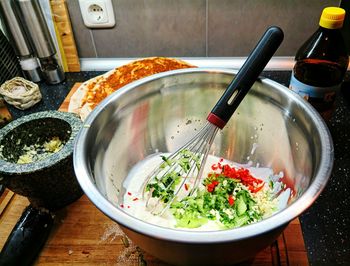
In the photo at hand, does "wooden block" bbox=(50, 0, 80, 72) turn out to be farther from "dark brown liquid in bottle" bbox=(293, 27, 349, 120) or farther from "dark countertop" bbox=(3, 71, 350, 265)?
"dark countertop" bbox=(3, 71, 350, 265)

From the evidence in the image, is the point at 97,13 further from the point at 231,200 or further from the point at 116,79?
the point at 231,200

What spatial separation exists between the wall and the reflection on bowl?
0.42 metres

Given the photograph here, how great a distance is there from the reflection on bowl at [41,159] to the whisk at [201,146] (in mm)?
160

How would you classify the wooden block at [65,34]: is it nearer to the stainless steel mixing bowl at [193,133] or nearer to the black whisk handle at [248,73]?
the stainless steel mixing bowl at [193,133]

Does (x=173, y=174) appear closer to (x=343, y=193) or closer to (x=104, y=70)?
(x=343, y=193)

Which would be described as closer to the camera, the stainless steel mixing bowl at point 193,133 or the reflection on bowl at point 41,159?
the stainless steel mixing bowl at point 193,133


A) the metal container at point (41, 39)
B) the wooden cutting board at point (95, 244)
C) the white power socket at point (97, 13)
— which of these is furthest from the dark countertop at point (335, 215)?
the metal container at point (41, 39)

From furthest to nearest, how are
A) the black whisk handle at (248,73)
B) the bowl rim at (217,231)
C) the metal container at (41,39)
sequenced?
1. the metal container at (41,39)
2. the black whisk handle at (248,73)
3. the bowl rim at (217,231)

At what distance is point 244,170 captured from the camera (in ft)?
2.18

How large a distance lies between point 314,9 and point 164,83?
21.4 inches

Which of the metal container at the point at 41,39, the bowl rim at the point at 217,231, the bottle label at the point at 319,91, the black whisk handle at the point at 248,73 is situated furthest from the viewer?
the metal container at the point at 41,39

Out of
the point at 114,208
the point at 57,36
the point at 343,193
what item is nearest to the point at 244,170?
the point at 343,193

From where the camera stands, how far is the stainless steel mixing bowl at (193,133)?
0.39 m

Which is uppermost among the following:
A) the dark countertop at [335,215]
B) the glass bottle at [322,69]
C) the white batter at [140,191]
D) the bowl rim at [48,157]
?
the glass bottle at [322,69]
